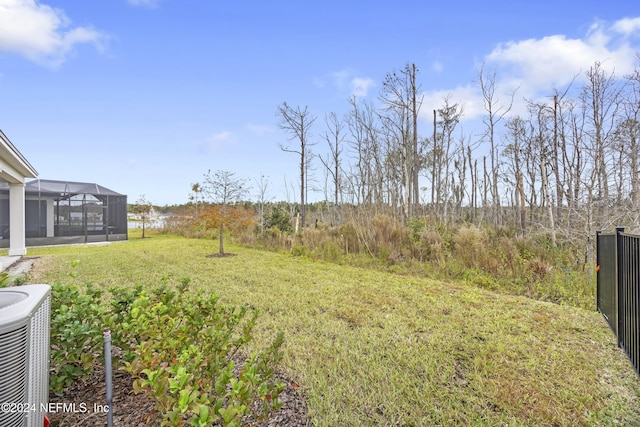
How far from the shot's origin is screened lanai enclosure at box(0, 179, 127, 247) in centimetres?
1158

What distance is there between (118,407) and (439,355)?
2411mm

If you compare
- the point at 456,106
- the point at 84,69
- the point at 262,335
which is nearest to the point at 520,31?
the point at 456,106

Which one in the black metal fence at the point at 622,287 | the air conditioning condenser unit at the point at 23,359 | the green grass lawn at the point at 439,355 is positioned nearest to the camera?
the air conditioning condenser unit at the point at 23,359

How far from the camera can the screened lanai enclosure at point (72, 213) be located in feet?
38.0

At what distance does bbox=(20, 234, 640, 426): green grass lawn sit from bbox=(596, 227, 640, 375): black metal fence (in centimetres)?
22

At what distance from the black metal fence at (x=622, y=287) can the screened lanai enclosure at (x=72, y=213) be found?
15.7m

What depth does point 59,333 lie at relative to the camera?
1.74m

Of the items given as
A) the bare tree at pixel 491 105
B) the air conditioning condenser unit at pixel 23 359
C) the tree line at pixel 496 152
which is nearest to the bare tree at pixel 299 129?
the tree line at pixel 496 152

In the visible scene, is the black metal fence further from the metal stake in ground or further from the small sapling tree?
the small sapling tree

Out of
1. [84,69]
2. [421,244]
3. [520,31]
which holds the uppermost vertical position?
[520,31]

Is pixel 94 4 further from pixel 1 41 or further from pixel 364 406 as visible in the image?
pixel 364 406

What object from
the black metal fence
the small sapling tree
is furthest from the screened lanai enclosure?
the black metal fence

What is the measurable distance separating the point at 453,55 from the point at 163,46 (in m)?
7.08

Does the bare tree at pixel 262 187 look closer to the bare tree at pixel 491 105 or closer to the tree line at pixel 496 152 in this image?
the tree line at pixel 496 152
